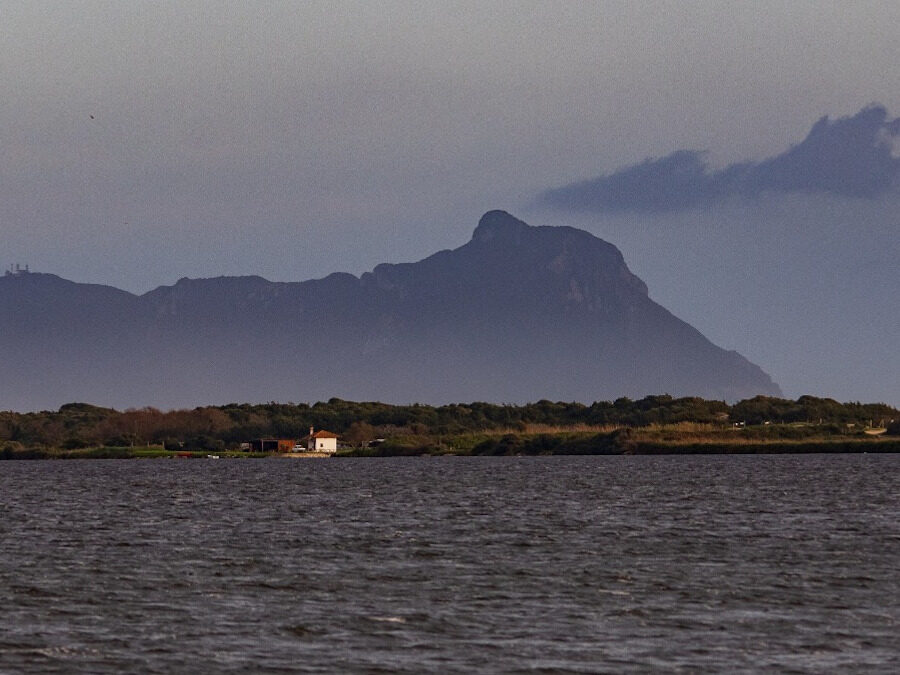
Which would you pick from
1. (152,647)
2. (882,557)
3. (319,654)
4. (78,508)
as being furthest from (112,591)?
(78,508)

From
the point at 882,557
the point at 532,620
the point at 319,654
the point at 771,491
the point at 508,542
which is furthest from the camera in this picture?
the point at 771,491

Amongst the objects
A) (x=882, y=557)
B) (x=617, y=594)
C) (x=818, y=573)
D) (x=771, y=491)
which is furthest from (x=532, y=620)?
(x=771, y=491)

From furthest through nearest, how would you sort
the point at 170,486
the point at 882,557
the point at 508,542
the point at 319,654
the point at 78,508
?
the point at 170,486 < the point at 78,508 < the point at 508,542 < the point at 882,557 < the point at 319,654

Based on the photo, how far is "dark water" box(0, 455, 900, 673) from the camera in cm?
3416

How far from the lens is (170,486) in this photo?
13662cm

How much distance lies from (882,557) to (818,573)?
6.39 metres

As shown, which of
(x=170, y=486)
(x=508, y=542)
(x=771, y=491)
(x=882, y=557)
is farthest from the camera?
(x=170, y=486)

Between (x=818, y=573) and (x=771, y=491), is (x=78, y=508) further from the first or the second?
(x=818, y=573)

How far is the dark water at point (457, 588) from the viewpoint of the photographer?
34.2 m

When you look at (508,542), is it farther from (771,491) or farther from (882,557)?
(771,491)

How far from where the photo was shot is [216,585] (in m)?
47.4

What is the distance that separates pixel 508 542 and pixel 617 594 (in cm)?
1845

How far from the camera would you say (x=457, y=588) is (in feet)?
151

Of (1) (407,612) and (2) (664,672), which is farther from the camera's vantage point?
(1) (407,612)
